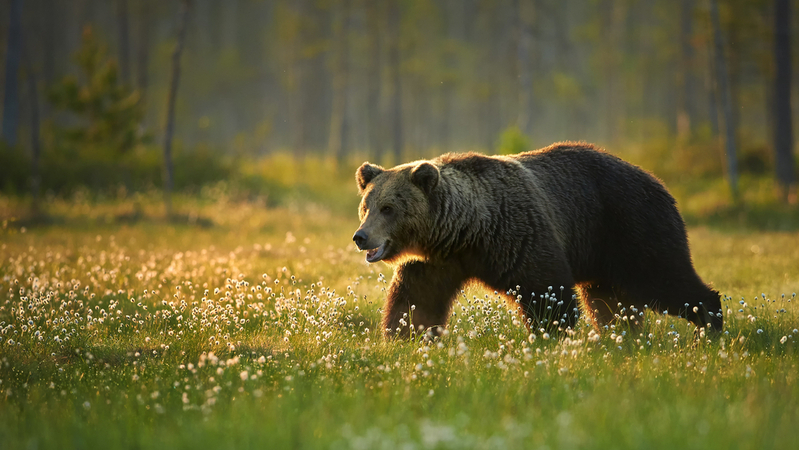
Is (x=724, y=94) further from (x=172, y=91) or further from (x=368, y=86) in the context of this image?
(x=368, y=86)

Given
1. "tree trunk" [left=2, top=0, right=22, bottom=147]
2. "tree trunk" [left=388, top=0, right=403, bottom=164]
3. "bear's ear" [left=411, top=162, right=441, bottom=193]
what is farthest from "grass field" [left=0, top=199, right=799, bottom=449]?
"tree trunk" [left=388, top=0, right=403, bottom=164]

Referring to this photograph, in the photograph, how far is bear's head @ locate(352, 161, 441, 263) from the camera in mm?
5594

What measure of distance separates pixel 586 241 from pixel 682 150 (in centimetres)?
2200

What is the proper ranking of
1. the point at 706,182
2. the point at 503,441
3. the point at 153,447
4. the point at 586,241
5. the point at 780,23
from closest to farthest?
1. the point at 503,441
2. the point at 153,447
3. the point at 586,241
4. the point at 780,23
5. the point at 706,182

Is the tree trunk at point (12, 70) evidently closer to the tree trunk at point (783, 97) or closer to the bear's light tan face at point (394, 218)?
the bear's light tan face at point (394, 218)

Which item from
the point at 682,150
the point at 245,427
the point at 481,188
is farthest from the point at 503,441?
the point at 682,150

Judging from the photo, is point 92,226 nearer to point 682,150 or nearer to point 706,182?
point 706,182

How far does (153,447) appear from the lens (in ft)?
10.5

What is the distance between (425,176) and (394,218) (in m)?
0.46

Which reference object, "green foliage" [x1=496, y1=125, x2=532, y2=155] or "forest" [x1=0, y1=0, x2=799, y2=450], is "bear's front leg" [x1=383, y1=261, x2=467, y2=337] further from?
"green foliage" [x1=496, y1=125, x2=532, y2=155]

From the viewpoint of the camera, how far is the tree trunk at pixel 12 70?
23.0 metres

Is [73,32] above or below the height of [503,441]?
above

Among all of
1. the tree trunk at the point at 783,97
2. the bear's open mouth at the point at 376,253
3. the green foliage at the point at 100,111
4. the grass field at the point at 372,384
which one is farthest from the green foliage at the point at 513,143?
the bear's open mouth at the point at 376,253

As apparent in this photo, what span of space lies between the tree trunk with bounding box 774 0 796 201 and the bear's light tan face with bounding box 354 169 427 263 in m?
16.4
